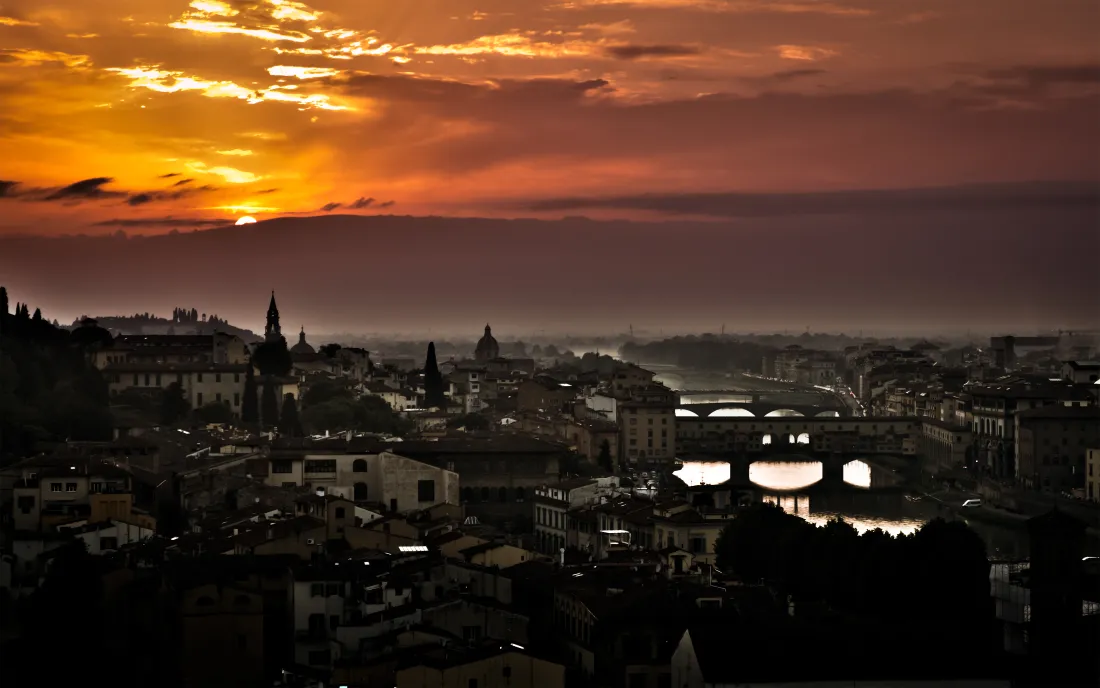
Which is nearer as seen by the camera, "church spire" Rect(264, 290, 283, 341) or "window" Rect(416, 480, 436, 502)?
"window" Rect(416, 480, 436, 502)

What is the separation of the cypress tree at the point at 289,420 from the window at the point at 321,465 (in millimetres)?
4330

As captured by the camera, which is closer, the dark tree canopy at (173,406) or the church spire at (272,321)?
the dark tree canopy at (173,406)

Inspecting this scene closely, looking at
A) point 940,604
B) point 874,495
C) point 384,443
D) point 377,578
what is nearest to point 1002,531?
point 874,495

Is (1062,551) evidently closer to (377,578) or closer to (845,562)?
(845,562)

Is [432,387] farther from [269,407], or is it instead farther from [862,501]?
[862,501]

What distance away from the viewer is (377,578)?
832 centimetres

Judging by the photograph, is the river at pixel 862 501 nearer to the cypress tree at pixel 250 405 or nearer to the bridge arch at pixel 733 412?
the bridge arch at pixel 733 412

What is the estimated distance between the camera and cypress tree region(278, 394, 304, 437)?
714 inches

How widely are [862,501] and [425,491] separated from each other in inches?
360

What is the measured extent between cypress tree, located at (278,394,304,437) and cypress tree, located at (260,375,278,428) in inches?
19.3

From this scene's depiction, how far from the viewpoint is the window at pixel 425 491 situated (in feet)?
44.4

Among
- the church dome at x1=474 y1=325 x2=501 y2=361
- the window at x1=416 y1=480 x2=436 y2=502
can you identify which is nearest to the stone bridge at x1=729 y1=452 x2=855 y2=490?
the window at x1=416 y1=480 x2=436 y2=502

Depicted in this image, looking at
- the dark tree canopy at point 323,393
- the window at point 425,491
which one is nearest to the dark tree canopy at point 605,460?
the dark tree canopy at point 323,393

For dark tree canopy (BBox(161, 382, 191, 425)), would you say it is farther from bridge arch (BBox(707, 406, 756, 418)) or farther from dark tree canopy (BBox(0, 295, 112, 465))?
bridge arch (BBox(707, 406, 756, 418))
